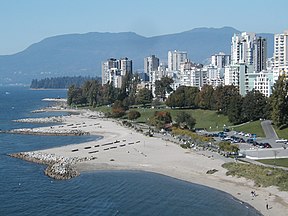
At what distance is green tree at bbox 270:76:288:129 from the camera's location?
157 feet

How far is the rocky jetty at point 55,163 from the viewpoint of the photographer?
108ft

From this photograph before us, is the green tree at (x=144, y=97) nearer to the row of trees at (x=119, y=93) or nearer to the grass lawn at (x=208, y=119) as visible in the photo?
the row of trees at (x=119, y=93)

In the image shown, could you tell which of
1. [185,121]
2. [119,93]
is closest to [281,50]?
[119,93]

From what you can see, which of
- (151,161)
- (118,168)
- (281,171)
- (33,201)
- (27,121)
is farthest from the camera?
(27,121)

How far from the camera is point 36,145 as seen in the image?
48.0 metres

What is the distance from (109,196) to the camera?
1088 inches

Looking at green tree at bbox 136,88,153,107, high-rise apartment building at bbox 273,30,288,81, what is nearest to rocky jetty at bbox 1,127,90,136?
green tree at bbox 136,88,153,107

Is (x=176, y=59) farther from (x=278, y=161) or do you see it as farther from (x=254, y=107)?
(x=278, y=161)

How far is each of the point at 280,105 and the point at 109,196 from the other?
2595 centimetres

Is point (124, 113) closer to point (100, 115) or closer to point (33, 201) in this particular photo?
point (100, 115)

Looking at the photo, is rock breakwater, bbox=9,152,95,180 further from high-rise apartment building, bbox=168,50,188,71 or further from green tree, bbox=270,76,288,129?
high-rise apartment building, bbox=168,50,188,71

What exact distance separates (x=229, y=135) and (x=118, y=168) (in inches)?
662

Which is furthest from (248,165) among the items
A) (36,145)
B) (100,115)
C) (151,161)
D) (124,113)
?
(100,115)

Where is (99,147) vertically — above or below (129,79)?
below
